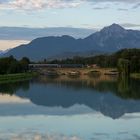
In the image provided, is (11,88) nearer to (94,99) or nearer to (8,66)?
(94,99)

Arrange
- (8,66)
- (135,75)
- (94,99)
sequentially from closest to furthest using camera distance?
(94,99)
(8,66)
(135,75)

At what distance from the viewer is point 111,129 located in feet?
52.1

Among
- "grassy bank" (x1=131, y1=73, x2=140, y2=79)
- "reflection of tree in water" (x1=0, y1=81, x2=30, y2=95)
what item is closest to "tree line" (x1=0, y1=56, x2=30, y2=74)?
"grassy bank" (x1=131, y1=73, x2=140, y2=79)

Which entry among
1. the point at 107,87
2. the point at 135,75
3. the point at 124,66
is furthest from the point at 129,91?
the point at 124,66

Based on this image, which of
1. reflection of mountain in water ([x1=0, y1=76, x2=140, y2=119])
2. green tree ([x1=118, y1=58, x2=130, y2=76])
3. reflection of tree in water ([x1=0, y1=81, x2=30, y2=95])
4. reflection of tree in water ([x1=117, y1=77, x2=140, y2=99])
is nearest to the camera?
reflection of mountain in water ([x1=0, y1=76, x2=140, y2=119])

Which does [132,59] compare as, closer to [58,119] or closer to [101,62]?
[101,62]

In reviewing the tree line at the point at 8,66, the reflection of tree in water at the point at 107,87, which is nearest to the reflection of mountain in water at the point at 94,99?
the reflection of tree in water at the point at 107,87

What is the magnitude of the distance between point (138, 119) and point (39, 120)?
3.90 meters

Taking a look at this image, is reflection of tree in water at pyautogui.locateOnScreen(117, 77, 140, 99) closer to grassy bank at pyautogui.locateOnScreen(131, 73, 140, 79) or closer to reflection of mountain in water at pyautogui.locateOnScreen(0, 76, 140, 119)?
reflection of mountain in water at pyautogui.locateOnScreen(0, 76, 140, 119)

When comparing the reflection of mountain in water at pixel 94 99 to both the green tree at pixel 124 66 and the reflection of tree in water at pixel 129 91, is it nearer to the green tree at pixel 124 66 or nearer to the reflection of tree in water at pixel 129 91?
the reflection of tree in water at pixel 129 91

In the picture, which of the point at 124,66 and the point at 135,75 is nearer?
the point at 135,75

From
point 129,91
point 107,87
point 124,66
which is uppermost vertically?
point 129,91

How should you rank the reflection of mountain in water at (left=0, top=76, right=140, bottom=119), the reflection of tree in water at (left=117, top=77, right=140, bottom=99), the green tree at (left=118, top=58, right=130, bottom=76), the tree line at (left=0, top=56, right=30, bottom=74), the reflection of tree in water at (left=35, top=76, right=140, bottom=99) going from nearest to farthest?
the reflection of mountain in water at (left=0, top=76, right=140, bottom=119)
the reflection of tree in water at (left=117, top=77, right=140, bottom=99)
the reflection of tree in water at (left=35, top=76, right=140, bottom=99)
the tree line at (left=0, top=56, right=30, bottom=74)
the green tree at (left=118, top=58, right=130, bottom=76)

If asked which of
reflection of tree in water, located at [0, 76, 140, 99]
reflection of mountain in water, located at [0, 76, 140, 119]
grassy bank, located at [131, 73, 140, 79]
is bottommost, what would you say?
grassy bank, located at [131, 73, 140, 79]
